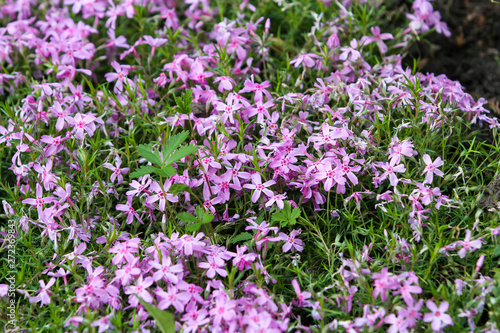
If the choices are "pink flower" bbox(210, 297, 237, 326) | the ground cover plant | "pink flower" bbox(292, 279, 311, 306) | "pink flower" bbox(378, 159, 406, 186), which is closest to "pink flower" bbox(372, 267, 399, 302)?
the ground cover plant

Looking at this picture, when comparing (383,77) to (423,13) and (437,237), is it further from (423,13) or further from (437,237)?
(437,237)

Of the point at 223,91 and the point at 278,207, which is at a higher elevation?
the point at 223,91

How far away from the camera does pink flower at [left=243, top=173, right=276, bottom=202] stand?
2734mm

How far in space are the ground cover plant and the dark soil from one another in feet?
1.95

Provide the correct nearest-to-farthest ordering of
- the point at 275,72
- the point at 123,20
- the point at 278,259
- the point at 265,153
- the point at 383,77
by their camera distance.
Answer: the point at 278,259
the point at 265,153
the point at 383,77
the point at 275,72
the point at 123,20

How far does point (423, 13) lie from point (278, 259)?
2.46 m

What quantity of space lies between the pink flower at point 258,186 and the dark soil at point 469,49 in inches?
81.4

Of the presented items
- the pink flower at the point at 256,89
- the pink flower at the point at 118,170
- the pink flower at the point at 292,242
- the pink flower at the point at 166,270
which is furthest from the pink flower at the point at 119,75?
the pink flower at the point at 292,242

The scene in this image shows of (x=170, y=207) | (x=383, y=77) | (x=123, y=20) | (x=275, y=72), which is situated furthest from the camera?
(x=123, y=20)

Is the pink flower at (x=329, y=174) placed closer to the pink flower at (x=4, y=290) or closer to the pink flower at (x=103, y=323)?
the pink flower at (x=103, y=323)

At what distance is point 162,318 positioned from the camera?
228 centimetres

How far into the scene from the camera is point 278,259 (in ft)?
8.80

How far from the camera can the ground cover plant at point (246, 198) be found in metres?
2.41

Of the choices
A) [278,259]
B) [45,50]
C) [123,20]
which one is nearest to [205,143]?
[278,259]
